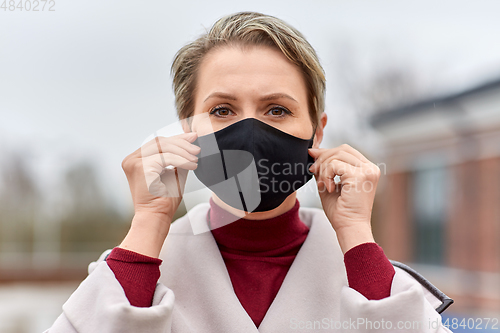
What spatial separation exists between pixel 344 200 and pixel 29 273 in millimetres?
20706

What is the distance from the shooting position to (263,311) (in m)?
1.52

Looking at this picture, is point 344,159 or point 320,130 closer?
point 344,159

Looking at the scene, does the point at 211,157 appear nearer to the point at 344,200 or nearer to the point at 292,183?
the point at 292,183

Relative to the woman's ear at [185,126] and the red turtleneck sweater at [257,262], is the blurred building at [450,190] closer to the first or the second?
the red turtleneck sweater at [257,262]

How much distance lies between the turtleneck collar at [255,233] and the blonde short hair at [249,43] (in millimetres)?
439

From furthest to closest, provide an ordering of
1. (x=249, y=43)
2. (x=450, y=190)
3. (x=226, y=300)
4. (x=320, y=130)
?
1. (x=450, y=190)
2. (x=320, y=130)
3. (x=249, y=43)
4. (x=226, y=300)

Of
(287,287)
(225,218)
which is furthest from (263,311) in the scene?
(225,218)

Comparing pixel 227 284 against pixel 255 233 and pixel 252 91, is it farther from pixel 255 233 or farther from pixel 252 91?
pixel 252 91

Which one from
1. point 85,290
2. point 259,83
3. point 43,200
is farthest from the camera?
point 43,200

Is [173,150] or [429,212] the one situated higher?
[173,150]

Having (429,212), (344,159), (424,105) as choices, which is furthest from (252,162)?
(429,212)

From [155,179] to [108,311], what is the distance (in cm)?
48

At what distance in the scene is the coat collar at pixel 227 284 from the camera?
146 centimetres

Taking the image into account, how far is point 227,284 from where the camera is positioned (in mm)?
1539
